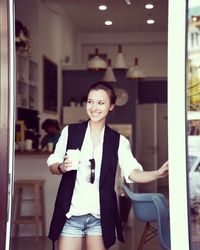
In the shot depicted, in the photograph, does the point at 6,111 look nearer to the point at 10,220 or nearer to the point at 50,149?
the point at 10,220

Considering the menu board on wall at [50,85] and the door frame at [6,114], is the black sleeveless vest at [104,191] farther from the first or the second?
the menu board on wall at [50,85]

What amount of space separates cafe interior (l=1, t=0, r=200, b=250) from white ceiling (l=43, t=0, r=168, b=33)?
0.07ft

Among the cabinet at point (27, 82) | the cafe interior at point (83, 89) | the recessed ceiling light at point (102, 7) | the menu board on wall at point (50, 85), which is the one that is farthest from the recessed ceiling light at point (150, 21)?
the cabinet at point (27, 82)

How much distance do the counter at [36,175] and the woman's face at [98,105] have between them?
325cm

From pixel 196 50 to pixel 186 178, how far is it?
63 cm

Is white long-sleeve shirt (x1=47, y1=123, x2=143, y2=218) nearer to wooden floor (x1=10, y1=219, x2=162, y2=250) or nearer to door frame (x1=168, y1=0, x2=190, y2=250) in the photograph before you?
door frame (x1=168, y1=0, x2=190, y2=250)

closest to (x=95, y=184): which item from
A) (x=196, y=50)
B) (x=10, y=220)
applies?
(x=10, y=220)

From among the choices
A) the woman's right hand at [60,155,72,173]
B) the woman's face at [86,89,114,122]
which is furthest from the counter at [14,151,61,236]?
the woman's right hand at [60,155,72,173]

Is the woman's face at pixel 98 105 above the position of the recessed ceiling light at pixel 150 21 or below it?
below

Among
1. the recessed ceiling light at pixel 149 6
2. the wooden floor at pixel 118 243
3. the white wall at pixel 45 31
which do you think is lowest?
the wooden floor at pixel 118 243

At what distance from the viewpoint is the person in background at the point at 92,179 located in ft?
9.11

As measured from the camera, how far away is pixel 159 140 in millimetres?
12297

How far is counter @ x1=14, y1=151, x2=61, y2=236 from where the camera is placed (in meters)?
6.06

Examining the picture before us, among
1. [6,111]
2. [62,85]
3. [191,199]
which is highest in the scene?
[62,85]
